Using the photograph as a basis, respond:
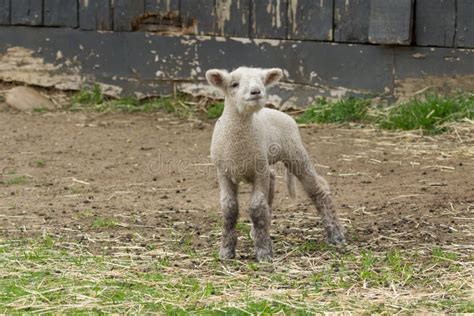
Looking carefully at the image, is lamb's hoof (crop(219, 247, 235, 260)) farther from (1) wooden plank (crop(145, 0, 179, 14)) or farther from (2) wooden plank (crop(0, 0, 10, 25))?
(2) wooden plank (crop(0, 0, 10, 25))

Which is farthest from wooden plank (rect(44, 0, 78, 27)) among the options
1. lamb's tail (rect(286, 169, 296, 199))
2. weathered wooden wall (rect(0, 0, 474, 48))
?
lamb's tail (rect(286, 169, 296, 199))

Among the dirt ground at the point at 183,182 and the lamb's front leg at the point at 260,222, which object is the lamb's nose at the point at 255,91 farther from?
A: the dirt ground at the point at 183,182

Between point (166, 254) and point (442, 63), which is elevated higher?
point (442, 63)

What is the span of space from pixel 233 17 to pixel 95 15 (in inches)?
60.9

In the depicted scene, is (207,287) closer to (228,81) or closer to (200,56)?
(228,81)

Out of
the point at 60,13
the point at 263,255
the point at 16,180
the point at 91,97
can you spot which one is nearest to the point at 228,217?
the point at 263,255

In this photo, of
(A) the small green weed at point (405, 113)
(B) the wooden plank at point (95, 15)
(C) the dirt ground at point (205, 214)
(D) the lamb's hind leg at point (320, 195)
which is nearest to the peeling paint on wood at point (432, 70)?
(A) the small green weed at point (405, 113)

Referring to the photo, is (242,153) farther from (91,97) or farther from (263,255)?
(91,97)

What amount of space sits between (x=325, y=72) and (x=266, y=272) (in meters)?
4.90

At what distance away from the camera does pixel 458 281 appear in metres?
5.61

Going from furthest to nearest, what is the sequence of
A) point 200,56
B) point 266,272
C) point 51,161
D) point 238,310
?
point 200,56, point 51,161, point 266,272, point 238,310

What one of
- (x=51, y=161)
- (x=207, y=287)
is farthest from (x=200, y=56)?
(x=207, y=287)

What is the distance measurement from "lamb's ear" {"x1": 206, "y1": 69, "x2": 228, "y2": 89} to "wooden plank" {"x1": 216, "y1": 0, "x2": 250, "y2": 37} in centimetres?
460

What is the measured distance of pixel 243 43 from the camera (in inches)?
426
